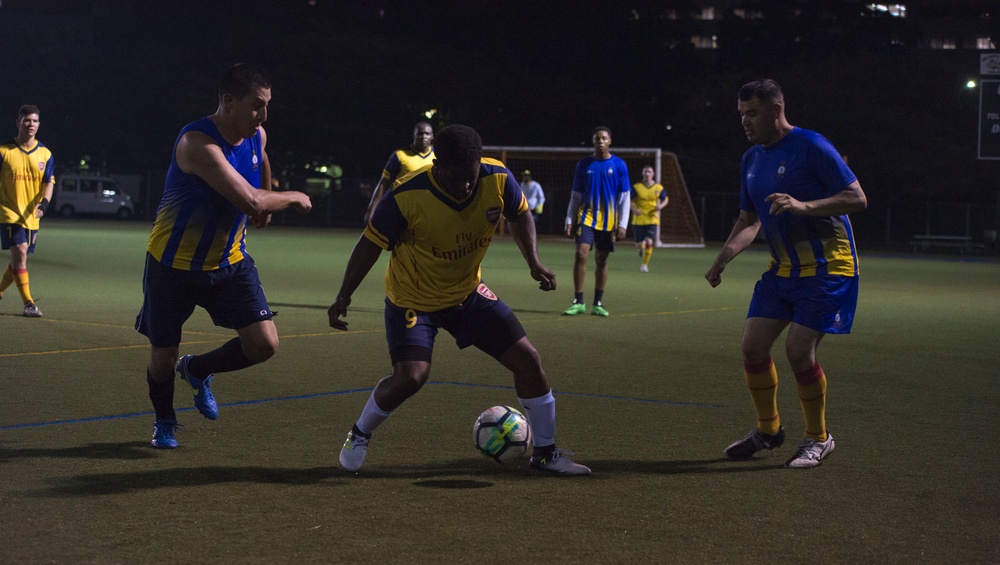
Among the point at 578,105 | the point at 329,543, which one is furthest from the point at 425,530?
the point at 578,105

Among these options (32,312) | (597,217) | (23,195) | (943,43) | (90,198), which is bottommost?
(90,198)

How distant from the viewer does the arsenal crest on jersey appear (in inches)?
247

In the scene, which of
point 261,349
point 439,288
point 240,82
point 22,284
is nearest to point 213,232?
point 261,349

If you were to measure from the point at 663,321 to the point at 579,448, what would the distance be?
307 inches

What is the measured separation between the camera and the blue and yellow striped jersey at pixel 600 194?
15.5 m

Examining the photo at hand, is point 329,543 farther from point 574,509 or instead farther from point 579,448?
point 579,448

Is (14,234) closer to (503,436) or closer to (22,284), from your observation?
(22,284)

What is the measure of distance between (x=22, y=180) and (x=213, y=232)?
8.21 m

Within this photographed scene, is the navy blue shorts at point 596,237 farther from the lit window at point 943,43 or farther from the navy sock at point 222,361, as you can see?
the lit window at point 943,43

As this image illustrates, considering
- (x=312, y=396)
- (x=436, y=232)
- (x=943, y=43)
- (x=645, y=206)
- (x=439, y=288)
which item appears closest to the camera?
(x=436, y=232)

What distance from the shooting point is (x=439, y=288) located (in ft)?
20.9

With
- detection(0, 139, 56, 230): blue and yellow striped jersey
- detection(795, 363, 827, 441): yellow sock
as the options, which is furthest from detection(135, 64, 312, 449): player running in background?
detection(0, 139, 56, 230): blue and yellow striped jersey

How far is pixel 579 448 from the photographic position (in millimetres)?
7090

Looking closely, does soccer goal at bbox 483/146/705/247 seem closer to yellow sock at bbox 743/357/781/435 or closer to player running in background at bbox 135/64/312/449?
yellow sock at bbox 743/357/781/435
